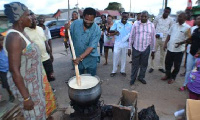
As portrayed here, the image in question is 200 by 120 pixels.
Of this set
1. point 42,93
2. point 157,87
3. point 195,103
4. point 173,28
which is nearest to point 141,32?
point 173,28

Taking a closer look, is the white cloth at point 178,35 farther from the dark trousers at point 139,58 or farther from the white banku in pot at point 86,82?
the white banku in pot at point 86,82

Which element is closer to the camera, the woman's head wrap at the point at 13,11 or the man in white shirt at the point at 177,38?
the woman's head wrap at the point at 13,11

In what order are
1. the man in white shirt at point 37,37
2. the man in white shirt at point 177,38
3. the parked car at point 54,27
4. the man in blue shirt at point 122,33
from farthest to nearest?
the parked car at point 54,27, the man in blue shirt at point 122,33, the man in white shirt at point 177,38, the man in white shirt at point 37,37

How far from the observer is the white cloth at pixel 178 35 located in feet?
12.0

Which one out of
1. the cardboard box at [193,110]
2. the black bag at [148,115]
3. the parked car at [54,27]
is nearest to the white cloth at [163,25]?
the black bag at [148,115]

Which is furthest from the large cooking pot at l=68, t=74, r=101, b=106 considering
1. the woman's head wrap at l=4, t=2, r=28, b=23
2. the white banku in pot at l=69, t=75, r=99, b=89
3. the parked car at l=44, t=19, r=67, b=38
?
the parked car at l=44, t=19, r=67, b=38

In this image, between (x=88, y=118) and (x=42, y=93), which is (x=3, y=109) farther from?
(x=88, y=118)

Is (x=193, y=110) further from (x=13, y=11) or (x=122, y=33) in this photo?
(x=122, y=33)

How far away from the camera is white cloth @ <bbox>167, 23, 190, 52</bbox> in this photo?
365 cm

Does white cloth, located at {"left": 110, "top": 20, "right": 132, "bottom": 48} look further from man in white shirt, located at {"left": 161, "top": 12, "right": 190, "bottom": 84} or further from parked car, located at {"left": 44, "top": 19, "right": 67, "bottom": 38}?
parked car, located at {"left": 44, "top": 19, "right": 67, "bottom": 38}

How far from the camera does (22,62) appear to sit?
165 cm

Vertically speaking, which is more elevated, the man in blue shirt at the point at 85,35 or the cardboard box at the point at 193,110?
the man in blue shirt at the point at 85,35

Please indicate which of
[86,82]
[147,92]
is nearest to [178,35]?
[147,92]

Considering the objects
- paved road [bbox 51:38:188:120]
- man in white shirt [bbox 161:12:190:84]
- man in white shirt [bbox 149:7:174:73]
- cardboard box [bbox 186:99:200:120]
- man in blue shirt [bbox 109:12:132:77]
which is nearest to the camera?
cardboard box [bbox 186:99:200:120]
